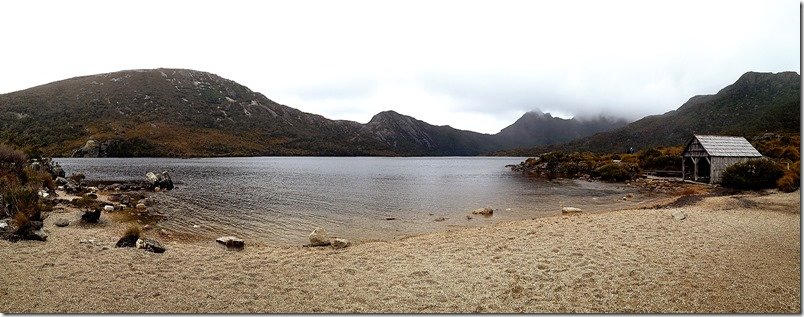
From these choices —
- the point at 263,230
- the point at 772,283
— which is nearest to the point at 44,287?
the point at 263,230

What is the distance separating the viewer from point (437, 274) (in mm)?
9758

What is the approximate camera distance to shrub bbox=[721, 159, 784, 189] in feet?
96.8

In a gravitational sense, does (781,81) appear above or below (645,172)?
above

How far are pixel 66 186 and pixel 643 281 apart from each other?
37951 mm

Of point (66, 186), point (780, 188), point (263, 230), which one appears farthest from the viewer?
point (66, 186)

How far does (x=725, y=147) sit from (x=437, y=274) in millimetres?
38572

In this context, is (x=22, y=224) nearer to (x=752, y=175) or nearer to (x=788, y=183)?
(x=788, y=183)

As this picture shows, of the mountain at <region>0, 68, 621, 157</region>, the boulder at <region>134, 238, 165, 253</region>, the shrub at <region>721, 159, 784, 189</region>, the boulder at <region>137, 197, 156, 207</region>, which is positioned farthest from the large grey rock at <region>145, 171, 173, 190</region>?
the mountain at <region>0, 68, 621, 157</region>

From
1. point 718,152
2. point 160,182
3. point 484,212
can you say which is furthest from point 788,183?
point 160,182

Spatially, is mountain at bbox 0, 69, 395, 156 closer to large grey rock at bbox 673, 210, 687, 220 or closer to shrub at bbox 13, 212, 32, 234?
shrub at bbox 13, 212, 32, 234

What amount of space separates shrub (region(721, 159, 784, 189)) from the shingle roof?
11.6 ft

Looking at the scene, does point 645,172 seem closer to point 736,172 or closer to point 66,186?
point 736,172

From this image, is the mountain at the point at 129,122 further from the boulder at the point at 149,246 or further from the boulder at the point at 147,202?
the boulder at the point at 149,246

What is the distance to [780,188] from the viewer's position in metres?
26.9
